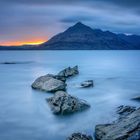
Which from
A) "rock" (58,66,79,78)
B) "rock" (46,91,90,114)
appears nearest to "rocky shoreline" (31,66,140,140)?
"rock" (46,91,90,114)

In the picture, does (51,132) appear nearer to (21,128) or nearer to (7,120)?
(21,128)

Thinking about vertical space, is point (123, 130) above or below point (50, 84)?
above

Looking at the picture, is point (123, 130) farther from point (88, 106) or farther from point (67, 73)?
point (67, 73)

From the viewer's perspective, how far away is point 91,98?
1185 inches

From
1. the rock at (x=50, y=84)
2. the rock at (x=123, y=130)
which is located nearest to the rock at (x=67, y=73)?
the rock at (x=50, y=84)

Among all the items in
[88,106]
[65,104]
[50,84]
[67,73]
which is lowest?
[88,106]

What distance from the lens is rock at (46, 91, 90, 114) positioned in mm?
23406

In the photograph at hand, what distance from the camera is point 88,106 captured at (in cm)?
2572

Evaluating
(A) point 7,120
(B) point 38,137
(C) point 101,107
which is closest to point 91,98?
(C) point 101,107

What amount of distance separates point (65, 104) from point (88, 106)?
109 inches

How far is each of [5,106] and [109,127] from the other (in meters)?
12.8

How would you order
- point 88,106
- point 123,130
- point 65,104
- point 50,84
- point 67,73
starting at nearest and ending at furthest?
point 123,130 → point 65,104 → point 88,106 → point 50,84 → point 67,73

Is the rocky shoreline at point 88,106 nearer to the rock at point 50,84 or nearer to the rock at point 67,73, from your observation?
the rock at point 50,84

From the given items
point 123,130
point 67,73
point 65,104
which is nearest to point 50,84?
point 65,104
